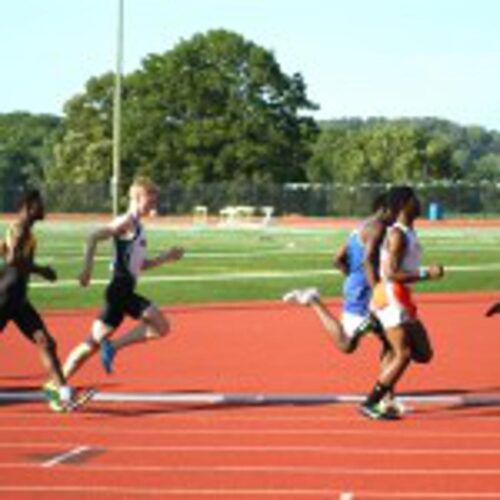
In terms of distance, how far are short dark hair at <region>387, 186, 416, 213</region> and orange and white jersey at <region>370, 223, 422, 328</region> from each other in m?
0.15

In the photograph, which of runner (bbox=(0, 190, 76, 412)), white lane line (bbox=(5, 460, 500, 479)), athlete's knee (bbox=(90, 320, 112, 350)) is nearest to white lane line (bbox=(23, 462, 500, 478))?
→ white lane line (bbox=(5, 460, 500, 479))

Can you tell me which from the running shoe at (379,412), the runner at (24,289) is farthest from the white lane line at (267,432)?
the runner at (24,289)

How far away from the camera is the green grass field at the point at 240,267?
887 inches

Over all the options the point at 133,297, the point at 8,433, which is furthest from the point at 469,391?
the point at 8,433

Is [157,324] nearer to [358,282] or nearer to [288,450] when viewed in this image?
[358,282]

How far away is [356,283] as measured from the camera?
10.6 metres

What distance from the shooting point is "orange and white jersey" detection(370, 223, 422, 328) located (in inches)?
384

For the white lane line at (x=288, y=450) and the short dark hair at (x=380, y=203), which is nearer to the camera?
the white lane line at (x=288, y=450)

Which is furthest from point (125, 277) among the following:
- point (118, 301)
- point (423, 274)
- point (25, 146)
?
point (25, 146)

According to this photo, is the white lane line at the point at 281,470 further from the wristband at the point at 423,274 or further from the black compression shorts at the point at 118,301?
the black compression shorts at the point at 118,301

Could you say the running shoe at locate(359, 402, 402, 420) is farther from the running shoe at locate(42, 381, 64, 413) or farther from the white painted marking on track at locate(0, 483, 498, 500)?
the white painted marking on track at locate(0, 483, 498, 500)

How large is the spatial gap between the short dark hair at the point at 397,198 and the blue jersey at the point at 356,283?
2.07ft

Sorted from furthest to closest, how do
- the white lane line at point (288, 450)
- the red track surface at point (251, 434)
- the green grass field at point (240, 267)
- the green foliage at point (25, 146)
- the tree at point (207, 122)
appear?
the green foliage at point (25, 146), the tree at point (207, 122), the green grass field at point (240, 267), the white lane line at point (288, 450), the red track surface at point (251, 434)

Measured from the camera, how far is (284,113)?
94.2 meters
